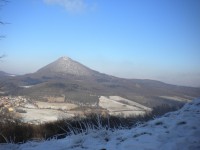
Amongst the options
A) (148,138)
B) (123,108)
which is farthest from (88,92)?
(148,138)

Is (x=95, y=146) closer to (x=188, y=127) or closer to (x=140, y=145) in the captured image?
(x=140, y=145)

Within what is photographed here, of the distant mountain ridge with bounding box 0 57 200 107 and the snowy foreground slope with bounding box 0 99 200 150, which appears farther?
the distant mountain ridge with bounding box 0 57 200 107

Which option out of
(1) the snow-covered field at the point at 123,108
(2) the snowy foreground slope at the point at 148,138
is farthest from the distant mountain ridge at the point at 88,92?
(2) the snowy foreground slope at the point at 148,138

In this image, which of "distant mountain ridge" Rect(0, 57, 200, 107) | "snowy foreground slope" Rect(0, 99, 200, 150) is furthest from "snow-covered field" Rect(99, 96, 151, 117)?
"snowy foreground slope" Rect(0, 99, 200, 150)

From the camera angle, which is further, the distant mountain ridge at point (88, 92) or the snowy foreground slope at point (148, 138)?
the distant mountain ridge at point (88, 92)

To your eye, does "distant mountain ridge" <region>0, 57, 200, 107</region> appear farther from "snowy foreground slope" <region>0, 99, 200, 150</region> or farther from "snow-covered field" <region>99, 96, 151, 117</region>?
"snowy foreground slope" <region>0, 99, 200, 150</region>

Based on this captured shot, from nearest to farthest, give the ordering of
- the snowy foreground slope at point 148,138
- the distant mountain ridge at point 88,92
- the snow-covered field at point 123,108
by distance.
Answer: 1. the snowy foreground slope at point 148,138
2. the snow-covered field at point 123,108
3. the distant mountain ridge at point 88,92

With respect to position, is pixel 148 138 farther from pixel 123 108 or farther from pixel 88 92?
pixel 88 92

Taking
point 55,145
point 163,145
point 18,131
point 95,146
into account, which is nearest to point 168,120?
point 163,145

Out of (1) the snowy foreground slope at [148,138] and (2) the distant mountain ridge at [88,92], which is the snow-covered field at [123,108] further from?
(1) the snowy foreground slope at [148,138]
